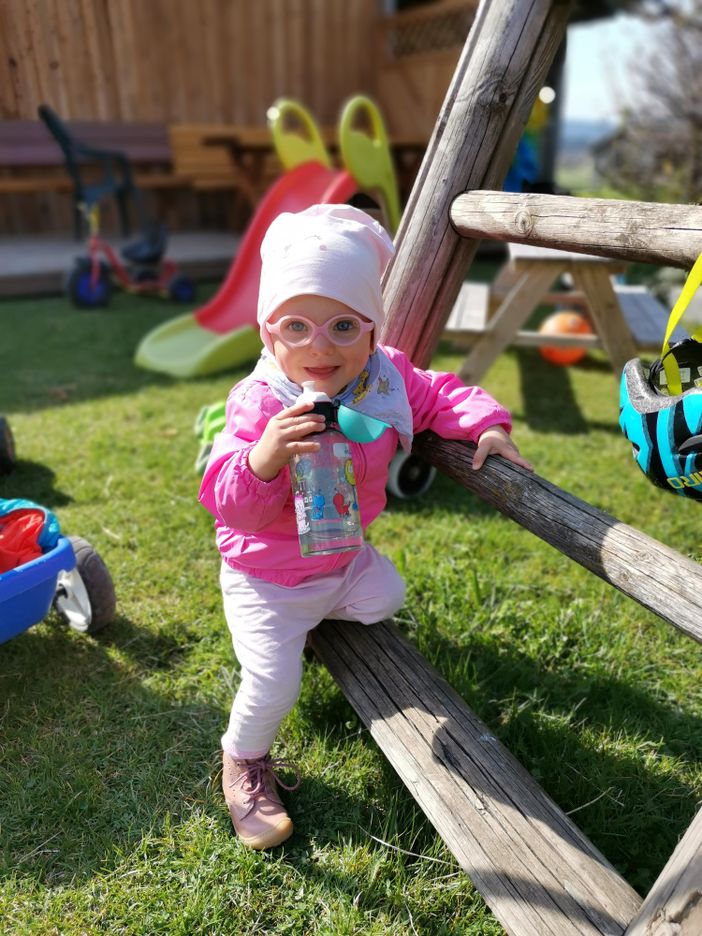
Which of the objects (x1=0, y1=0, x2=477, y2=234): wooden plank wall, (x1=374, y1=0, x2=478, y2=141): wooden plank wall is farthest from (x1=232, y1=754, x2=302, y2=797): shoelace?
(x1=374, y1=0, x2=478, y2=141): wooden plank wall

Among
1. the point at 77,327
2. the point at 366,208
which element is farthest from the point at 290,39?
the point at 366,208

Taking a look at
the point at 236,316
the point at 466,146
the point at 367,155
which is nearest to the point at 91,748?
the point at 466,146

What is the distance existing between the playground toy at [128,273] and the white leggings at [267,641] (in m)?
5.15

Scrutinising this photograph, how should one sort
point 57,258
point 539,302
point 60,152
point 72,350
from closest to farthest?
point 539,302, point 72,350, point 57,258, point 60,152

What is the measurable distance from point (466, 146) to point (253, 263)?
390 centimetres

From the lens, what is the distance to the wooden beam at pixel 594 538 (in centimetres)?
125

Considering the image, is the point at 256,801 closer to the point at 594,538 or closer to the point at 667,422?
the point at 594,538

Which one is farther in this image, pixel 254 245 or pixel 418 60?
pixel 418 60

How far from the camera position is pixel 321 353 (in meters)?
1.50

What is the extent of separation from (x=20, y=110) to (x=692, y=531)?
2.68 meters

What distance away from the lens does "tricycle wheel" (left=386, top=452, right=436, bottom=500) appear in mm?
2949

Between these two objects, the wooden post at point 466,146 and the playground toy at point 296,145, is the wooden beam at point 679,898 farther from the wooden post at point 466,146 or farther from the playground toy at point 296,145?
the playground toy at point 296,145

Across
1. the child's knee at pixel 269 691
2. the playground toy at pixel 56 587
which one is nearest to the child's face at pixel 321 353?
the child's knee at pixel 269 691

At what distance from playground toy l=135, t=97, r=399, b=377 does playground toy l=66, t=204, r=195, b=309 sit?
1270 millimetres
